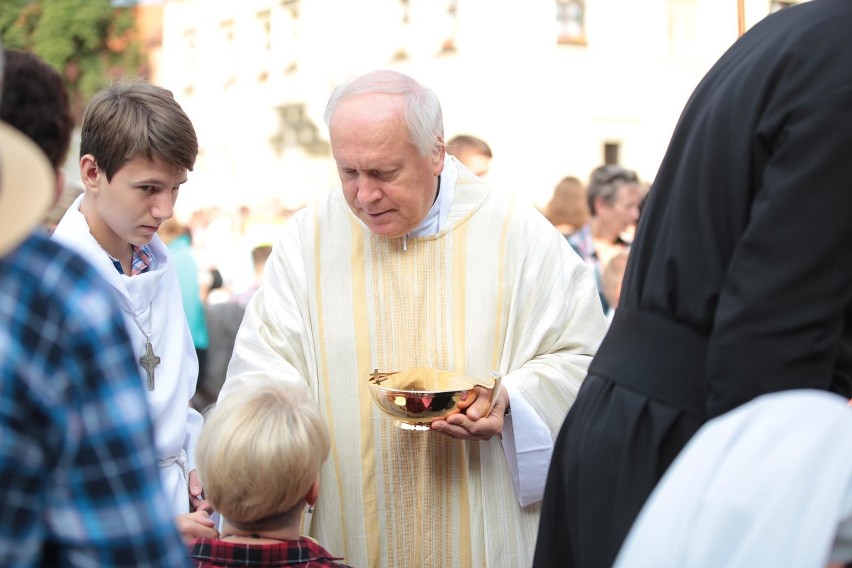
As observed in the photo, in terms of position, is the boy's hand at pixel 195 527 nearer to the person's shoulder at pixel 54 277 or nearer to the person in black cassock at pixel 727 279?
the person in black cassock at pixel 727 279

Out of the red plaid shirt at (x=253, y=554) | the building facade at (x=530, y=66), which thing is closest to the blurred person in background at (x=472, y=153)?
the red plaid shirt at (x=253, y=554)

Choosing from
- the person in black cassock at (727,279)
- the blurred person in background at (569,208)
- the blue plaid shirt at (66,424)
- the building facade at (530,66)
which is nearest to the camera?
the blue plaid shirt at (66,424)

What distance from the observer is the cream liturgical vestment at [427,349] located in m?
3.79

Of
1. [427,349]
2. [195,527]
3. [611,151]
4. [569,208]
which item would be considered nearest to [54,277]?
[195,527]

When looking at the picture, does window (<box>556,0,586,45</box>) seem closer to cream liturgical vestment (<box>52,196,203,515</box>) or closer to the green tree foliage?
the green tree foliage

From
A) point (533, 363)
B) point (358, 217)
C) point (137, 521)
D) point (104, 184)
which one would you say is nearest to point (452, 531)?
point (533, 363)

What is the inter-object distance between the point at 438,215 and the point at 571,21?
Result: 86.1ft

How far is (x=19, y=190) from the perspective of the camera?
1.60m

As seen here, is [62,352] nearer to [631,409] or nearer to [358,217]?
[631,409]

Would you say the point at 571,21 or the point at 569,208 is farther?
the point at 571,21

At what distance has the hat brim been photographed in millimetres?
1564

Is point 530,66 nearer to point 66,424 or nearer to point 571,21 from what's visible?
point 571,21

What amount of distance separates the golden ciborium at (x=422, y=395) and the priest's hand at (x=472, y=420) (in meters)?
0.02

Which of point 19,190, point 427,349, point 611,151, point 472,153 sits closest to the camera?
point 19,190
